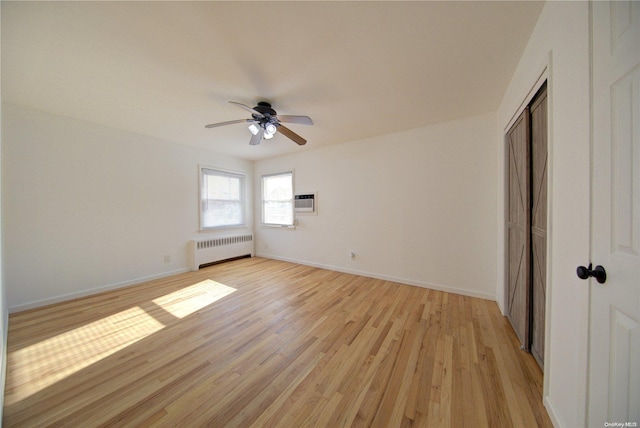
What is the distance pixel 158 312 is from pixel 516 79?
15.1ft

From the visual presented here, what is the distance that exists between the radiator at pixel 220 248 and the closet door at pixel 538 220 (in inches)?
193

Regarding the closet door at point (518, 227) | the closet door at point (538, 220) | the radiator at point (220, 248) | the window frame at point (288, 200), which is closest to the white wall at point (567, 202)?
the closet door at point (538, 220)

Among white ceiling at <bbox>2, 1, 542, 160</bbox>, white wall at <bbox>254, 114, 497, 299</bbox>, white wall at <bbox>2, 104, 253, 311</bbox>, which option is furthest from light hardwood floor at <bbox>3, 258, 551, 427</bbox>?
white ceiling at <bbox>2, 1, 542, 160</bbox>

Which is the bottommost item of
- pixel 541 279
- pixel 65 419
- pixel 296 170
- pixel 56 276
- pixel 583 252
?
pixel 65 419

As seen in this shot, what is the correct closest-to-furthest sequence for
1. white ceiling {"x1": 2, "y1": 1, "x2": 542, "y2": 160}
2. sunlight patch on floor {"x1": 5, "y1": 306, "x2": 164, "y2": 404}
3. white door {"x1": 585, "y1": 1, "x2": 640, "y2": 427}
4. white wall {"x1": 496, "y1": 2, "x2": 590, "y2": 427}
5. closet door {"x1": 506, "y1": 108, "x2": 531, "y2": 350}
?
white door {"x1": 585, "y1": 1, "x2": 640, "y2": 427}
white wall {"x1": 496, "y1": 2, "x2": 590, "y2": 427}
white ceiling {"x1": 2, "y1": 1, "x2": 542, "y2": 160}
sunlight patch on floor {"x1": 5, "y1": 306, "x2": 164, "y2": 404}
closet door {"x1": 506, "y1": 108, "x2": 531, "y2": 350}

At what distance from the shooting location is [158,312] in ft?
8.04

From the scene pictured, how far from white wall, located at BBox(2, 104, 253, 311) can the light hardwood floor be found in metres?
0.46

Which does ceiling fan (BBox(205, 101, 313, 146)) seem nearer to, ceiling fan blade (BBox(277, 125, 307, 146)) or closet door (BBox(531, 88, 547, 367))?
ceiling fan blade (BBox(277, 125, 307, 146))

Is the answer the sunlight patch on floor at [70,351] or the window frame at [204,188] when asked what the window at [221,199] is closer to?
the window frame at [204,188]

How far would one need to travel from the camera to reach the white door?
678 millimetres

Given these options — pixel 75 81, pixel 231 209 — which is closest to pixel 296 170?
pixel 231 209

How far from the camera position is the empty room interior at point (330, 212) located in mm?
1188

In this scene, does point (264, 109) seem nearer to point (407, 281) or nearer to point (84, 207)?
point (84, 207)

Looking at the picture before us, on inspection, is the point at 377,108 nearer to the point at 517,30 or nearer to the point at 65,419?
the point at 517,30
